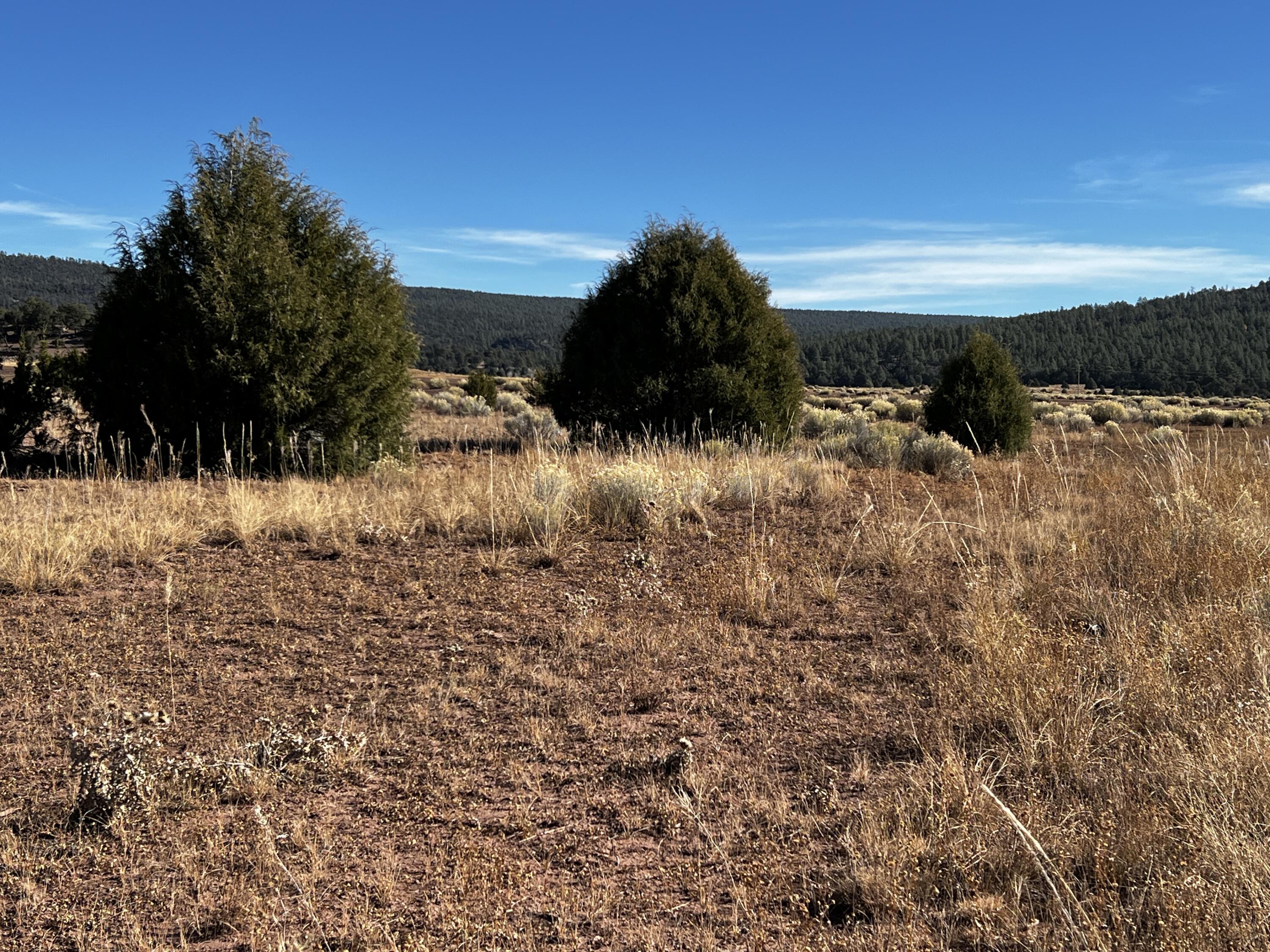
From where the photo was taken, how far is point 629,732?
3174 millimetres

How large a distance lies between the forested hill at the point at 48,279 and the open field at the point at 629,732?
84.3m

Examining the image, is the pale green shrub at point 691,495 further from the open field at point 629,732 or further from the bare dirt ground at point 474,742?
the bare dirt ground at point 474,742

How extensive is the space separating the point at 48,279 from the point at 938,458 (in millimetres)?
106971

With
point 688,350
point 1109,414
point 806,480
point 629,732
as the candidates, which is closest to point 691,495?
point 806,480

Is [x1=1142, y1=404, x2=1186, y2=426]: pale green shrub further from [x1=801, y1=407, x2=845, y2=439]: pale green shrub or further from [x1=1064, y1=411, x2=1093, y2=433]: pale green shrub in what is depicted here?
[x1=801, y1=407, x2=845, y2=439]: pale green shrub

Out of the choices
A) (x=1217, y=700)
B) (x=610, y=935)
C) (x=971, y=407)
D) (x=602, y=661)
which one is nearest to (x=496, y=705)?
(x=602, y=661)

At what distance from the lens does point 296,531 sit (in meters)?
5.93

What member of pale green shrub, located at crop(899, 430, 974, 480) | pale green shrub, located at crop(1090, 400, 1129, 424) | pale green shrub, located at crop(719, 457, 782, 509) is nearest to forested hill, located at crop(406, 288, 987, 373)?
pale green shrub, located at crop(1090, 400, 1129, 424)

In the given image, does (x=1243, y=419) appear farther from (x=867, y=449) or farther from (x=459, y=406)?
(x=459, y=406)

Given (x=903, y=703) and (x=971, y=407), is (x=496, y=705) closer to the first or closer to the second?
(x=903, y=703)

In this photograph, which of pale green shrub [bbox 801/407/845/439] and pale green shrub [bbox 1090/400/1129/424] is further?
pale green shrub [bbox 1090/400/1129/424]

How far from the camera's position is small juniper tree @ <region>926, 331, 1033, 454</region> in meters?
13.8

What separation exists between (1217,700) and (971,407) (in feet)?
37.9

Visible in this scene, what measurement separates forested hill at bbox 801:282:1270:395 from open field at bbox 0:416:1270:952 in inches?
2078
